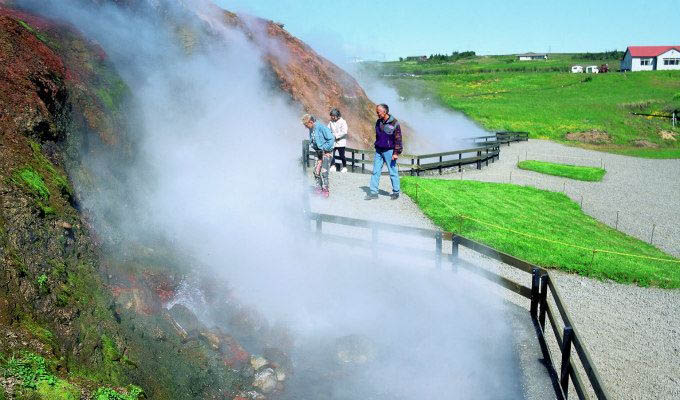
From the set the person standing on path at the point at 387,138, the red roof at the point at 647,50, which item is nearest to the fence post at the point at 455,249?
the person standing on path at the point at 387,138

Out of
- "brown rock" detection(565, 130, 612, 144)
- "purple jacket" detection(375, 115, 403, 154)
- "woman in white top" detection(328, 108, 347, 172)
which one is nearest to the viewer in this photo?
"purple jacket" detection(375, 115, 403, 154)

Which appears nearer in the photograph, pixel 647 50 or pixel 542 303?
pixel 542 303

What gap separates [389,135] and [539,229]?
545 cm

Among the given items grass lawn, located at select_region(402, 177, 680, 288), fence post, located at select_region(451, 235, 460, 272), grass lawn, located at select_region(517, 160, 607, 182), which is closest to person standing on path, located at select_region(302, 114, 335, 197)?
grass lawn, located at select_region(402, 177, 680, 288)

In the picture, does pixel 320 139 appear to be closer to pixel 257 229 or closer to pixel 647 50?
pixel 257 229

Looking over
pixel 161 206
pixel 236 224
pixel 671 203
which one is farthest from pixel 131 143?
pixel 671 203

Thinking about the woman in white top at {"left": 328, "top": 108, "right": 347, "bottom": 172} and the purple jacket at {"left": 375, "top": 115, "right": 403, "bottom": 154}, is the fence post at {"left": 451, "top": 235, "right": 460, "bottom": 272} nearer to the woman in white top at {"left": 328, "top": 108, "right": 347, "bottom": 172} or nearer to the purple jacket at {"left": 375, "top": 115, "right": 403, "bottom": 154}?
the purple jacket at {"left": 375, "top": 115, "right": 403, "bottom": 154}

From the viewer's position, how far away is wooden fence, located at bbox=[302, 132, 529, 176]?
2100cm

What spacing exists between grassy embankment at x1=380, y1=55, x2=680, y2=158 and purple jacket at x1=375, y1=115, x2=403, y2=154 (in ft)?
105

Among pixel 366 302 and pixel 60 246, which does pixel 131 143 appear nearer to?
pixel 60 246

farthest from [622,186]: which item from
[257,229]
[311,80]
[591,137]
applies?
[591,137]

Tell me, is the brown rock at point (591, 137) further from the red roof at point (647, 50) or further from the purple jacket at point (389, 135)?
the red roof at point (647, 50)

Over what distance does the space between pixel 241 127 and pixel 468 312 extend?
42.8 ft

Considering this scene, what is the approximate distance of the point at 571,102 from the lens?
214 feet
